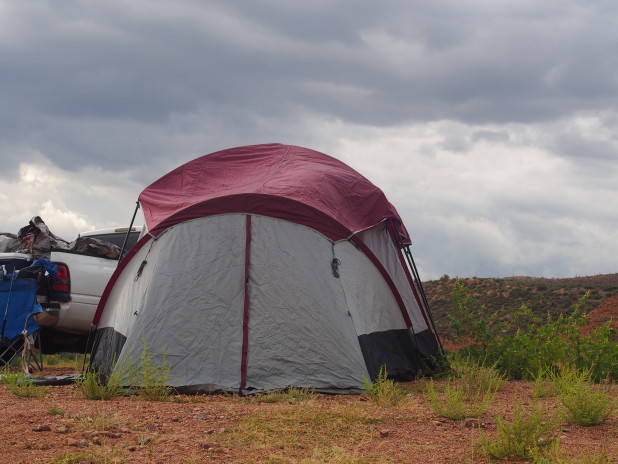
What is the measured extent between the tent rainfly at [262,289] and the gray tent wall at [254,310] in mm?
13

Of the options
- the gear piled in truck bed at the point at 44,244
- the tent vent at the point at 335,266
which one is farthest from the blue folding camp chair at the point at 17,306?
the tent vent at the point at 335,266

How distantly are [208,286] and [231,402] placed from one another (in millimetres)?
1654

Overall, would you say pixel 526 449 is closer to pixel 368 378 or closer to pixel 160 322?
pixel 368 378

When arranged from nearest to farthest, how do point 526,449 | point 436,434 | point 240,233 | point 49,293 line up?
point 526,449 < point 436,434 < point 240,233 < point 49,293

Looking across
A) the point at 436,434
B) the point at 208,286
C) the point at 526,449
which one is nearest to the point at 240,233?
the point at 208,286

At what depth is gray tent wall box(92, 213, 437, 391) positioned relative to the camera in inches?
331

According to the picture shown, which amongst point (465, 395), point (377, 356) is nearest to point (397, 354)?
point (377, 356)

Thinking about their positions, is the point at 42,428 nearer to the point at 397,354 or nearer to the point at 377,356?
the point at 377,356

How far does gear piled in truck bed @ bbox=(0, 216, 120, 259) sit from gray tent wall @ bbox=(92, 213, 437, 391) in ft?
6.90

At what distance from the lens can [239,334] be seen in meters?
8.50

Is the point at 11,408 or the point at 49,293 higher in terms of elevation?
the point at 49,293

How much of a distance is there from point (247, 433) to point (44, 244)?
7.32m

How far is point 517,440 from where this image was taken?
5.36 metres

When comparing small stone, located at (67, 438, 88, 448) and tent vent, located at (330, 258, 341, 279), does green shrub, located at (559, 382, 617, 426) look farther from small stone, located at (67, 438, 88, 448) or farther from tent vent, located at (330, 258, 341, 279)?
small stone, located at (67, 438, 88, 448)
